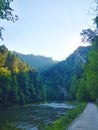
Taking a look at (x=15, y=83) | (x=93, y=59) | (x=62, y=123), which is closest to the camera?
(x=62, y=123)

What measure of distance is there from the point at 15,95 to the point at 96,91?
165 feet

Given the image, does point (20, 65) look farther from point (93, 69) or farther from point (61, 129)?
point (61, 129)

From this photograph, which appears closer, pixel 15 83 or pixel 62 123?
pixel 62 123

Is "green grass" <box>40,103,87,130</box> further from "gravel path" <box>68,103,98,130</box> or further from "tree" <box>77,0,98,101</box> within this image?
"tree" <box>77,0,98,101</box>

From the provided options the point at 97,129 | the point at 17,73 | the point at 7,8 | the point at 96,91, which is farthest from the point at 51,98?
the point at 7,8

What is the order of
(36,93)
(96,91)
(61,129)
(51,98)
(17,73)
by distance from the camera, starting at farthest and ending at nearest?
1. (51,98)
2. (36,93)
3. (17,73)
4. (96,91)
5. (61,129)

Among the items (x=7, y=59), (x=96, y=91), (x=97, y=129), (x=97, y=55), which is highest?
(x=7, y=59)

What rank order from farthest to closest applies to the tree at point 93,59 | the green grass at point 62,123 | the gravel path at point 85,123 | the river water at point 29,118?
the river water at point 29,118 < the tree at point 93,59 < the gravel path at point 85,123 < the green grass at point 62,123

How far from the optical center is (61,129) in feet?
83.0

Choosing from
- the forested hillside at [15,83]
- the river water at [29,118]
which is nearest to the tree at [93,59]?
the river water at [29,118]

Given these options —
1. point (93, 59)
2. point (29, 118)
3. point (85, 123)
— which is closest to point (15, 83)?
point (29, 118)

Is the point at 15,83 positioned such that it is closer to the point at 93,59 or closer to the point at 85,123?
the point at 93,59

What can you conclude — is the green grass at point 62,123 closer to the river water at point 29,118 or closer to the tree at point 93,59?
the river water at point 29,118

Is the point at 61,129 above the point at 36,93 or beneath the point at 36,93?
beneath
